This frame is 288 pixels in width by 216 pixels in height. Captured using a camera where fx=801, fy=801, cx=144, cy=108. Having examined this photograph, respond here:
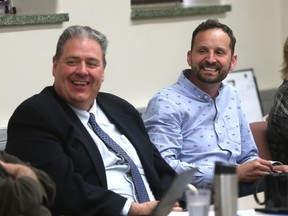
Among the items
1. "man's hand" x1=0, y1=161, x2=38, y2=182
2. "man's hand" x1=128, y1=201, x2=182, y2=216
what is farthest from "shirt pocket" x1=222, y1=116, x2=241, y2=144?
"man's hand" x1=0, y1=161, x2=38, y2=182

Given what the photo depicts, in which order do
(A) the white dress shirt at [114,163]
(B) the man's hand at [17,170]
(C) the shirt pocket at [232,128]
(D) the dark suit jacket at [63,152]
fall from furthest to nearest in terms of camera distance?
(C) the shirt pocket at [232,128] < (A) the white dress shirt at [114,163] < (D) the dark suit jacket at [63,152] < (B) the man's hand at [17,170]

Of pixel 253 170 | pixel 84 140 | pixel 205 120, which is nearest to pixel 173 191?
pixel 84 140

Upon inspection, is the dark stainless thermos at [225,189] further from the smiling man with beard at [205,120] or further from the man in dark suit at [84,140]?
the smiling man with beard at [205,120]

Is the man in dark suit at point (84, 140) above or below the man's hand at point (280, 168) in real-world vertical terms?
above

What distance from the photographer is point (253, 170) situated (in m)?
3.65

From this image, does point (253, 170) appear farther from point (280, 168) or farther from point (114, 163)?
point (114, 163)

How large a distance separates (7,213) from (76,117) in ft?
2.32

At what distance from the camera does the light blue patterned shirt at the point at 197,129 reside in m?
3.66

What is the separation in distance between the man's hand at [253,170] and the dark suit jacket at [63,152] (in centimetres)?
83

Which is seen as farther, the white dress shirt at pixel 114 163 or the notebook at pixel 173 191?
the white dress shirt at pixel 114 163

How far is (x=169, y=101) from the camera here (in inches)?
146

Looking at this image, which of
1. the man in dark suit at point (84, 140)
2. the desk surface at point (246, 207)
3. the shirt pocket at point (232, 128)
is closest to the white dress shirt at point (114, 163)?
the man in dark suit at point (84, 140)

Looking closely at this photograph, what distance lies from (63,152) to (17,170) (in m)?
0.42

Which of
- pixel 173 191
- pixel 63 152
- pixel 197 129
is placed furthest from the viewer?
pixel 197 129
